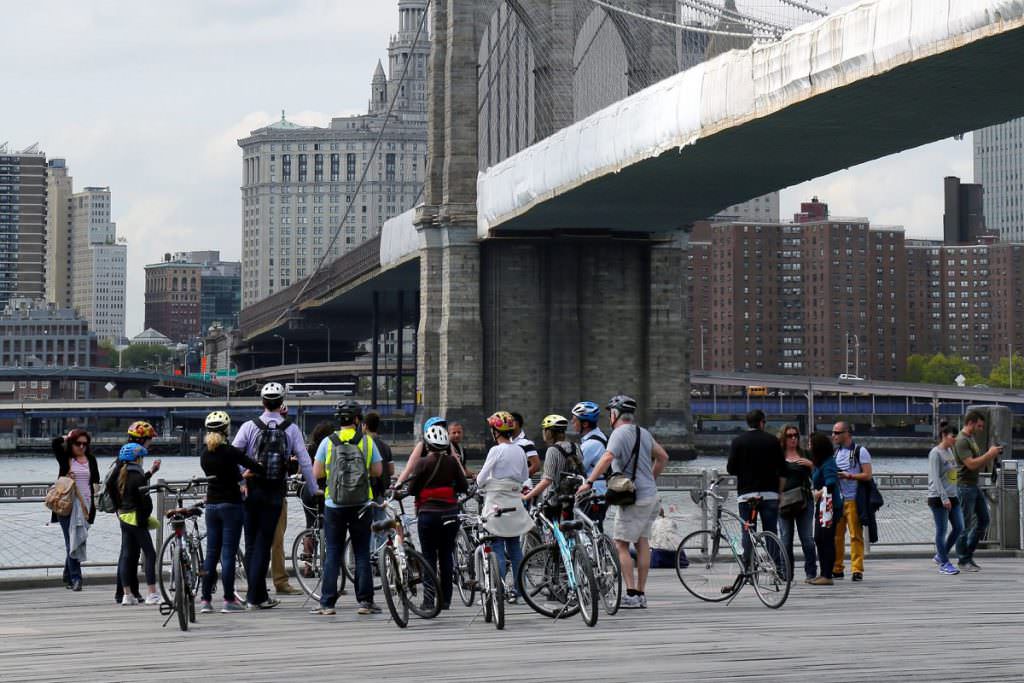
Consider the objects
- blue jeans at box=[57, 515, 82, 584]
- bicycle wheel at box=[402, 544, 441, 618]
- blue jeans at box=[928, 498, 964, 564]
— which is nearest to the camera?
bicycle wheel at box=[402, 544, 441, 618]

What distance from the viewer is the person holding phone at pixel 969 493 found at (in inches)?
722

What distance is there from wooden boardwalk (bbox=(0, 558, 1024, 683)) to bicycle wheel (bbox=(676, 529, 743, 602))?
19 cm

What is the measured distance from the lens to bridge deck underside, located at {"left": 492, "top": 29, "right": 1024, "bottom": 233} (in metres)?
36.0

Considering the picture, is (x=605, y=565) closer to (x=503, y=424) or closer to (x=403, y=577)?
(x=503, y=424)

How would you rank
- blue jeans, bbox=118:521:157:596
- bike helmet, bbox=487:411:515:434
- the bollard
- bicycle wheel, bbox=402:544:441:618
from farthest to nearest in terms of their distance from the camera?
the bollard → blue jeans, bbox=118:521:157:596 → bike helmet, bbox=487:411:515:434 → bicycle wheel, bbox=402:544:441:618

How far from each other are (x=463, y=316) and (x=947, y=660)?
189ft

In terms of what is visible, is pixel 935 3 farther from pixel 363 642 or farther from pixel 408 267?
pixel 408 267

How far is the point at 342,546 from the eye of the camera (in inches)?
564

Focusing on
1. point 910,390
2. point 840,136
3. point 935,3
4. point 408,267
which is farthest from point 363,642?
point 910,390

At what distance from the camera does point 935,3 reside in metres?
32.5

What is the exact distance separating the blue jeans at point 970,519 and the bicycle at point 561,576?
550 cm

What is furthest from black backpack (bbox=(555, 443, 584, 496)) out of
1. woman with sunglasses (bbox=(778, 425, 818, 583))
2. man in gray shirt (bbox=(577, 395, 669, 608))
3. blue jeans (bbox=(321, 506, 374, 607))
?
woman with sunglasses (bbox=(778, 425, 818, 583))

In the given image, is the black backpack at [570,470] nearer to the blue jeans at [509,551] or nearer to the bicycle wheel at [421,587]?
Result: the blue jeans at [509,551]

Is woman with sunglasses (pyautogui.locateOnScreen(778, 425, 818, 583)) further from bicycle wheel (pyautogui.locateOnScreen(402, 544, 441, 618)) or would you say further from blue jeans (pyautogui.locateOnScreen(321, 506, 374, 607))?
blue jeans (pyautogui.locateOnScreen(321, 506, 374, 607))
